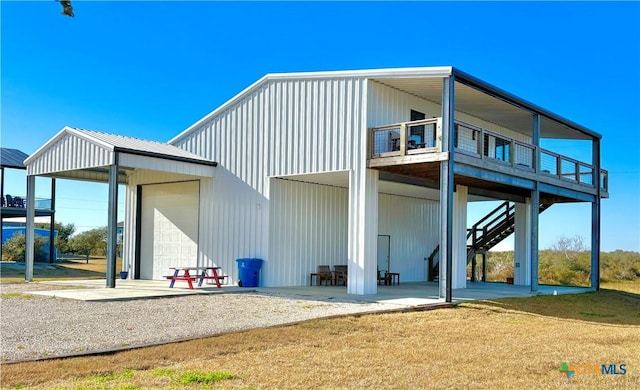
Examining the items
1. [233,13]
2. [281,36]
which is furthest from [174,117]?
[233,13]

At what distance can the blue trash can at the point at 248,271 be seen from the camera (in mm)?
18125

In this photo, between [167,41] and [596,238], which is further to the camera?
[596,238]

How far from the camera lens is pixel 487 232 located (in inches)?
975

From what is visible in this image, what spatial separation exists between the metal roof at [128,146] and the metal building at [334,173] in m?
0.06

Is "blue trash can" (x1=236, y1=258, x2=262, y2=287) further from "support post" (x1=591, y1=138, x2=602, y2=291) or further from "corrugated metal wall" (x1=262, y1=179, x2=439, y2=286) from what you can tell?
"support post" (x1=591, y1=138, x2=602, y2=291)

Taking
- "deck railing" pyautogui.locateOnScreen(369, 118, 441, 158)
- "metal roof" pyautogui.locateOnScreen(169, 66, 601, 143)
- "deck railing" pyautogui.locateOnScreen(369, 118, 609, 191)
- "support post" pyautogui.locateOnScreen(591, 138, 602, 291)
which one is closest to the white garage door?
"metal roof" pyautogui.locateOnScreen(169, 66, 601, 143)

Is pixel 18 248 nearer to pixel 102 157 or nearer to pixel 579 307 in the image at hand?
pixel 102 157

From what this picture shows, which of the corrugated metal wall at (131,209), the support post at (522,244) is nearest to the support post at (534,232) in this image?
the support post at (522,244)

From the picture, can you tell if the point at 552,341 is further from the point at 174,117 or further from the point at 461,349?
the point at 174,117

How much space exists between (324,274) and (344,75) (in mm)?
6417

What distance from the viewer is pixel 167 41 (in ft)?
69.7

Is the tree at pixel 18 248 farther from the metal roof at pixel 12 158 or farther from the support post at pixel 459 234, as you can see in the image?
the support post at pixel 459 234

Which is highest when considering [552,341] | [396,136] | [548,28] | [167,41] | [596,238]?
[548,28]

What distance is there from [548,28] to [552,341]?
19.4m
